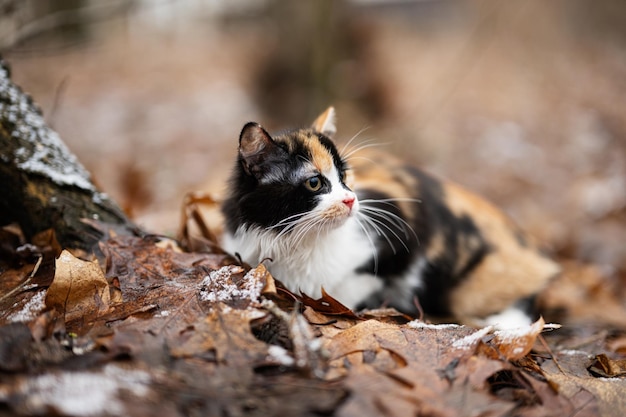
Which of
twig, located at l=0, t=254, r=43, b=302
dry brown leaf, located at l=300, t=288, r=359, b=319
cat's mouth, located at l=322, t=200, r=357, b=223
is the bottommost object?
dry brown leaf, located at l=300, t=288, r=359, b=319

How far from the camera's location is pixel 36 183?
2516mm

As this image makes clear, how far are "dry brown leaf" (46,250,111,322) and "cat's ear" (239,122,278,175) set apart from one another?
2.72 ft

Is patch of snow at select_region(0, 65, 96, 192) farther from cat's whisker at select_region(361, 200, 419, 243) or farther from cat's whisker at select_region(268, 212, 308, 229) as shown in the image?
cat's whisker at select_region(361, 200, 419, 243)

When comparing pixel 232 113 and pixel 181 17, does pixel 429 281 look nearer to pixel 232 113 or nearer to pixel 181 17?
pixel 232 113

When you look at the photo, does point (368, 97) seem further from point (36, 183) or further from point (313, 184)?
point (36, 183)

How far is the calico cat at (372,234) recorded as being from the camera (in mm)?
2588

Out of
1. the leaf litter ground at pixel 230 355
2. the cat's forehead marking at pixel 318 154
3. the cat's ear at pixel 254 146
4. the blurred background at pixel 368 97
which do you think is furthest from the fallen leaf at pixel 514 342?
the blurred background at pixel 368 97

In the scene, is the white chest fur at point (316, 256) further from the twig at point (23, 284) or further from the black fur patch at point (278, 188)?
the twig at point (23, 284)

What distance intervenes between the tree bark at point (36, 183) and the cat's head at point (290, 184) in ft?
2.05

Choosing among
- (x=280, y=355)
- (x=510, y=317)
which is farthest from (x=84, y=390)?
(x=510, y=317)

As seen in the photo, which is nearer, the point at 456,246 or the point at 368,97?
the point at 456,246

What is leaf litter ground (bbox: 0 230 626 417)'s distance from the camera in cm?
149

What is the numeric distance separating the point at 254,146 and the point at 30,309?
3.65 ft

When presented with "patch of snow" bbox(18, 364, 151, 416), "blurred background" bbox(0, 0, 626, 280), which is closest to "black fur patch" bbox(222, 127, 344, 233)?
"blurred background" bbox(0, 0, 626, 280)
